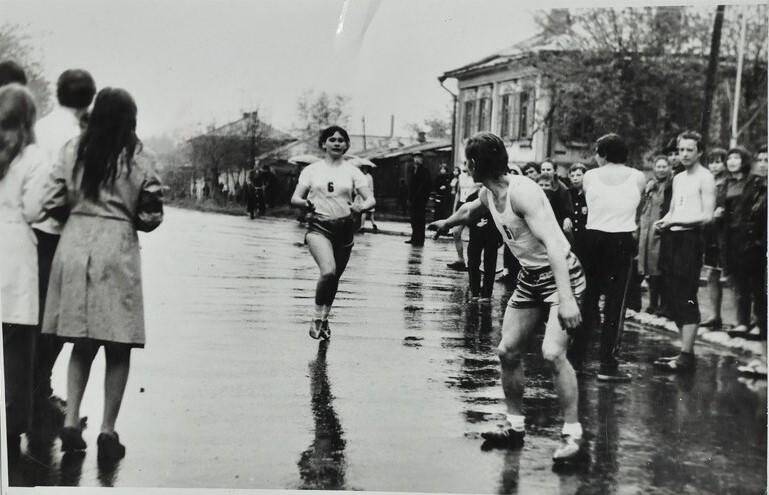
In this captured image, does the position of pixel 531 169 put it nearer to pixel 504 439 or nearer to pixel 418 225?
pixel 504 439

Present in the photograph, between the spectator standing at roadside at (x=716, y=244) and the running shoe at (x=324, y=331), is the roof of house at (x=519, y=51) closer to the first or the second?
the spectator standing at roadside at (x=716, y=244)

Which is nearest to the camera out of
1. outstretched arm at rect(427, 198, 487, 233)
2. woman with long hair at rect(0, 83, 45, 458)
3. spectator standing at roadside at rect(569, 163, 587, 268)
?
woman with long hair at rect(0, 83, 45, 458)

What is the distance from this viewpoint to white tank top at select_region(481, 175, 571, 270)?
190 inches

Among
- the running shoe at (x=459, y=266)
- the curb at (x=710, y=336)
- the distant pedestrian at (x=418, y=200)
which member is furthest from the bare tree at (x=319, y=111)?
the running shoe at (x=459, y=266)

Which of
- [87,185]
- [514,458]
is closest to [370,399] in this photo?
[514,458]

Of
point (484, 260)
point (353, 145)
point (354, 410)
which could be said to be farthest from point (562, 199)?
point (484, 260)

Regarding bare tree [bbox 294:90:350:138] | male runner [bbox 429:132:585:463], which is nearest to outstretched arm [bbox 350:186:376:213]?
bare tree [bbox 294:90:350:138]

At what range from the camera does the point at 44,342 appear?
16.9 ft

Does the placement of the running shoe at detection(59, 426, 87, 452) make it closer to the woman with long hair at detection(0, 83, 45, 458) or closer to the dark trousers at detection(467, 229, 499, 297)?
the woman with long hair at detection(0, 83, 45, 458)

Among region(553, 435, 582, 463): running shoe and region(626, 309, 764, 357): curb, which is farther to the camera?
region(626, 309, 764, 357): curb

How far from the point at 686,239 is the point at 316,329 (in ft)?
8.65

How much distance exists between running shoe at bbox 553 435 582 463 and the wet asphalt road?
7 centimetres

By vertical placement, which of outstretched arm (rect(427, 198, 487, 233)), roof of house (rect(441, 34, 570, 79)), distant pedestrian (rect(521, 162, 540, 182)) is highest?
roof of house (rect(441, 34, 570, 79))

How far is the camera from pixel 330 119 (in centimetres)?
597
